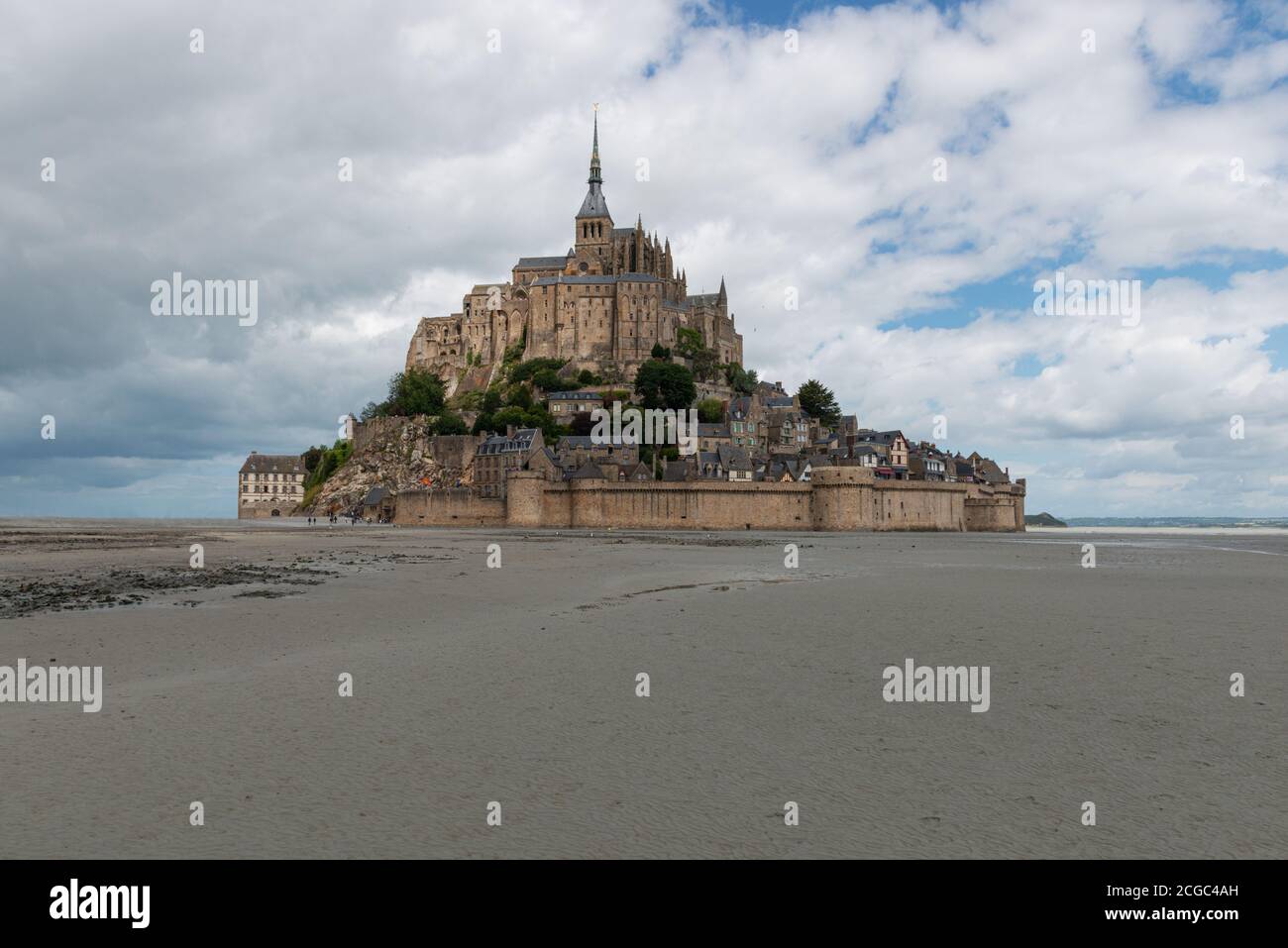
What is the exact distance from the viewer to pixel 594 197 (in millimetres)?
109500

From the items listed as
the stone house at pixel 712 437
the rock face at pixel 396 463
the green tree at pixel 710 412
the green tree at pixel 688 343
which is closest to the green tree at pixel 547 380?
the rock face at pixel 396 463

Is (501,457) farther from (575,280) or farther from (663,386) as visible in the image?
(575,280)

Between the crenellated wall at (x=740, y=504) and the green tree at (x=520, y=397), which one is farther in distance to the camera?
the green tree at (x=520, y=397)

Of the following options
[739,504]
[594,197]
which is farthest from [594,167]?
[739,504]

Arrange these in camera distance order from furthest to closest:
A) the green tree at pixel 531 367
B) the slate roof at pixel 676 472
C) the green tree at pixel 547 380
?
the green tree at pixel 531 367 → the green tree at pixel 547 380 → the slate roof at pixel 676 472

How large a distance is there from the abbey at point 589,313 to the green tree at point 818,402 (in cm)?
1077

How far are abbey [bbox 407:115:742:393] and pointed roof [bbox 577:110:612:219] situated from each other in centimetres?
13

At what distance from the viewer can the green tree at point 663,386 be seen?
83812 millimetres

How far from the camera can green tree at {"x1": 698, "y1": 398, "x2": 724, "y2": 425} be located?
285ft

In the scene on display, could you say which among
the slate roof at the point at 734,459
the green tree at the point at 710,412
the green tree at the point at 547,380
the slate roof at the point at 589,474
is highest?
the green tree at the point at 547,380

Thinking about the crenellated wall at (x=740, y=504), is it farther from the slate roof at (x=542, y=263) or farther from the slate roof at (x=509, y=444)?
the slate roof at (x=542, y=263)

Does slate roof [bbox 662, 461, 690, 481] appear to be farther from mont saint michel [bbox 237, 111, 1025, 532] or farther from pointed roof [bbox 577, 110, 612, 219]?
pointed roof [bbox 577, 110, 612, 219]
